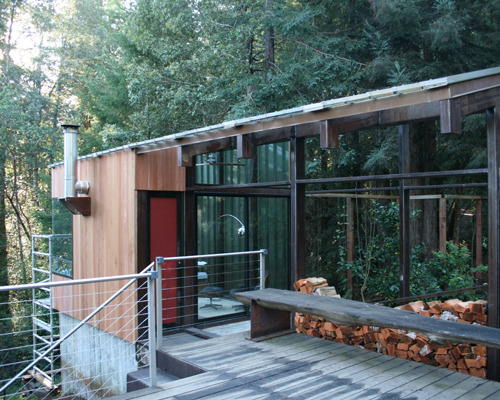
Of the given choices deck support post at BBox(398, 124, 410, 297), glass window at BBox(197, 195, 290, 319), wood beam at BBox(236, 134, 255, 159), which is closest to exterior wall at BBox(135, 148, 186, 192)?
glass window at BBox(197, 195, 290, 319)

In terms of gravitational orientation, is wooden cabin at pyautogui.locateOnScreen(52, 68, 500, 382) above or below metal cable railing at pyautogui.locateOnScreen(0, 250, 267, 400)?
above

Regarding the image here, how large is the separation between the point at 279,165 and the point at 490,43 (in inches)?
185

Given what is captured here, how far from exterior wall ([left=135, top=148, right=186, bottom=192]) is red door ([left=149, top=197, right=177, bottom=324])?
0.20 meters

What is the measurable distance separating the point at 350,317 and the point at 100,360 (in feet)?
10.4

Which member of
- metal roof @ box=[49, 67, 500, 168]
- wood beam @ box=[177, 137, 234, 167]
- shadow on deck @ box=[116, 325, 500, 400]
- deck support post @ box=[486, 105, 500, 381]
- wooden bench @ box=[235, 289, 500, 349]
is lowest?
shadow on deck @ box=[116, 325, 500, 400]

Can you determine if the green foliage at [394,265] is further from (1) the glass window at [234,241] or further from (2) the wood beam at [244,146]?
(2) the wood beam at [244,146]

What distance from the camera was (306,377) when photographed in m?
3.49

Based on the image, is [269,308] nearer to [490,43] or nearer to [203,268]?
[203,268]

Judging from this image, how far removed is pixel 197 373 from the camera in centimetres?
378

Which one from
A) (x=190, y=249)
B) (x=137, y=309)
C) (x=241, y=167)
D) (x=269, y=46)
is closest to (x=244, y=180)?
(x=241, y=167)

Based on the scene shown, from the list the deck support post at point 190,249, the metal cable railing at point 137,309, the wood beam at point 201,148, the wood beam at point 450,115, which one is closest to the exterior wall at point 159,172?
the deck support post at point 190,249

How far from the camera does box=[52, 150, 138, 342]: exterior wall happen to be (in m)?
6.07

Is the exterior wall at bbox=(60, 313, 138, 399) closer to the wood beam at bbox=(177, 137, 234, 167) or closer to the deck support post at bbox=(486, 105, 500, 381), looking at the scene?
the wood beam at bbox=(177, 137, 234, 167)

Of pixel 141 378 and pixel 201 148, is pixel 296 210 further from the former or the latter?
pixel 141 378
